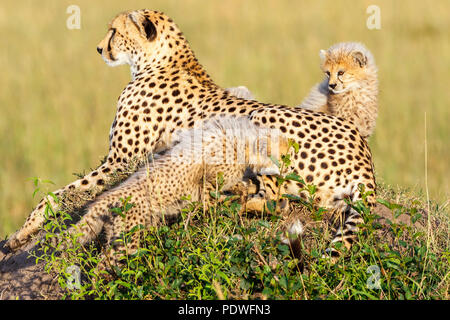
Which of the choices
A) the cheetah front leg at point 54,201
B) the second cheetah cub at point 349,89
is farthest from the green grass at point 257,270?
the second cheetah cub at point 349,89

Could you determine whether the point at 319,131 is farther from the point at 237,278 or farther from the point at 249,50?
the point at 249,50

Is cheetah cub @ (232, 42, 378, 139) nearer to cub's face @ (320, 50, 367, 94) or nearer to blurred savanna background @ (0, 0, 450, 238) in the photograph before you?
cub's face @ (320, 50, 367, 94)

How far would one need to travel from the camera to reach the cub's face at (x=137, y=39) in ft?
14.5

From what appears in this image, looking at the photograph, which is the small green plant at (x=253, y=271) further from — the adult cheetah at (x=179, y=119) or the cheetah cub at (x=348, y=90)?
the cheetah cub at (x=348, y=90)

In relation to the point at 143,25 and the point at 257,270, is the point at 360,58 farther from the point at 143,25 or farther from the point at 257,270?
the point at 257,270

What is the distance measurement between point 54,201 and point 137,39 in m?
1.20

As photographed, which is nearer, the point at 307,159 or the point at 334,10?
the point at 307,159

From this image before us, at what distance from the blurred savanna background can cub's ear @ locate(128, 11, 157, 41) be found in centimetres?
95

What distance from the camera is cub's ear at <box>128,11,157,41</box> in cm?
439

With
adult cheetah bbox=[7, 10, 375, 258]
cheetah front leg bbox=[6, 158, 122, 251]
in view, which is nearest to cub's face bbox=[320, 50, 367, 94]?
adult cheetah bbox=[7, 10, 375, 258]
